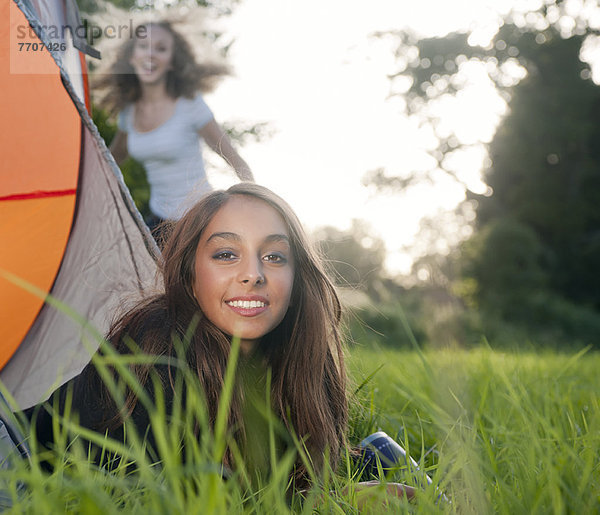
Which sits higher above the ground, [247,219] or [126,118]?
[126,118]

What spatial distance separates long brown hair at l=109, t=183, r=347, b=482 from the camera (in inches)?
55.1

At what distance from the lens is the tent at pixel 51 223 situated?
1770 mm

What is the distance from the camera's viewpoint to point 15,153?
1.79 m

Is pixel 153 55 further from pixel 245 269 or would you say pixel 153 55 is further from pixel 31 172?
pixel 245 269

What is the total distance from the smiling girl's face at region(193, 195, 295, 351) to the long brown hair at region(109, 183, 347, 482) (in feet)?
0.11

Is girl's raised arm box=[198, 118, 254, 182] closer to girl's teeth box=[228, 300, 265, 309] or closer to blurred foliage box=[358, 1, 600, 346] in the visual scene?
girl's teeth box=[228, 300, 265, 309]

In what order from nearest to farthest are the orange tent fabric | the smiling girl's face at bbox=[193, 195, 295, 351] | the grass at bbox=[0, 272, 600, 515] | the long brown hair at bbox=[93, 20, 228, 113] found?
the grass at bbox=[0, 272, 600, 515], the smiling girl's face at bbox=[193, 195, 295, 351], the orange tent fabric, the long brown hair at bbox=[93, 20, 228, 113]

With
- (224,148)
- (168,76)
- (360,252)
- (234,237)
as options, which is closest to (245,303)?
(234,237)

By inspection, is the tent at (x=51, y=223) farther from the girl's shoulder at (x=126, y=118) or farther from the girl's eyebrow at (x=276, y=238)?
the girl's shoulder at (x=126, y=118)

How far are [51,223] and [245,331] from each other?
3.13ft

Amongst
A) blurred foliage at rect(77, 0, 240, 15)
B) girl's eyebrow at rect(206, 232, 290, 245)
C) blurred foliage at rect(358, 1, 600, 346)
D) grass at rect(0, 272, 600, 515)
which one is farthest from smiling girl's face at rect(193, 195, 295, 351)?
blurred foliage at rect(358, 1, 600, 346)

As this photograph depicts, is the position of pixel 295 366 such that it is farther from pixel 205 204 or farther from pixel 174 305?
pixel 205 204

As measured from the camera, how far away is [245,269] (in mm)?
1446

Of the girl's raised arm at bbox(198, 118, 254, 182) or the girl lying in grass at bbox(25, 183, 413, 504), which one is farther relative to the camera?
the girl's raised arm at bbox(198, 118, 254, 182)
